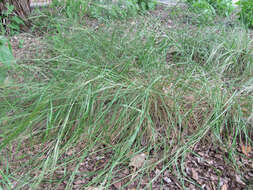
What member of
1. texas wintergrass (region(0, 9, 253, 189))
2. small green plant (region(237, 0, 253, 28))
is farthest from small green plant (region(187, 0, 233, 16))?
texas wintergrass (region(0, 9, 253, 189))

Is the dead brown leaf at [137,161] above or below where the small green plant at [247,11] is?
below

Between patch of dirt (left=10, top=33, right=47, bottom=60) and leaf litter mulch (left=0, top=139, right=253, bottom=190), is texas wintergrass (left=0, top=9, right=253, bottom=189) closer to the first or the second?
leaf litter mulch (left=0, top=139, right=253, bottom=190)

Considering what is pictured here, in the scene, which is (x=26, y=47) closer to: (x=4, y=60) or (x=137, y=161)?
(x=4, y=60)

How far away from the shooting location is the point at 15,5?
330cm

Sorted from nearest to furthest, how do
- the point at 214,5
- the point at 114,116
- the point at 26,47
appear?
the point at 114,116
the point at 26,47
the point at 214,5

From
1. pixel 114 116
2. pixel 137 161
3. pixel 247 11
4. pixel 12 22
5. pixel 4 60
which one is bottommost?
pixel 137 161

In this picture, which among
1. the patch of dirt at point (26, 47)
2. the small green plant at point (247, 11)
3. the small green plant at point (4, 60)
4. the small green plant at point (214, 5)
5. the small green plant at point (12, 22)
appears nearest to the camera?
the small green plant at point (4, 60)

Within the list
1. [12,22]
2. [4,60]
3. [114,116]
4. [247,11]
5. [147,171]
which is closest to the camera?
[147,171]

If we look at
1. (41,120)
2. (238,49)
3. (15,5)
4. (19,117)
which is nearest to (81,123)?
(41,120)

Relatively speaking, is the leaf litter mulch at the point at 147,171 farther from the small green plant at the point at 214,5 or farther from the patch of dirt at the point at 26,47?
the small green plant at the point at 214,5

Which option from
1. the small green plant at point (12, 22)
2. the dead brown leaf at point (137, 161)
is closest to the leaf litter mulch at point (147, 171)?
the dead brown leaf at point (137, 161)

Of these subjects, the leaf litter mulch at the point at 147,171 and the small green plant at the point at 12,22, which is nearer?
the leaf litter mulch at the point at 147,171

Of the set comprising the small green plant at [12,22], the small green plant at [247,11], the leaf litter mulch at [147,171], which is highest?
the small green plant at [247,11]

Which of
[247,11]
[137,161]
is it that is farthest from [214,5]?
[137,161]
